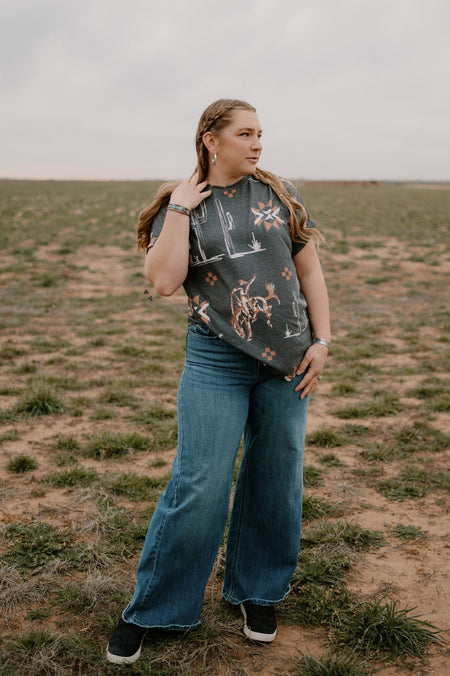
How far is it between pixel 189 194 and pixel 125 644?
6.07ft

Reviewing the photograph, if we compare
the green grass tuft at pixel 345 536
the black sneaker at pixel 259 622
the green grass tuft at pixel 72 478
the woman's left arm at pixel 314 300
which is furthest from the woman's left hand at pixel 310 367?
the green grass tuft at pixel 72 478

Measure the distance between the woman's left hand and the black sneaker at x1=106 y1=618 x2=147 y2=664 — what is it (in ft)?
3.97

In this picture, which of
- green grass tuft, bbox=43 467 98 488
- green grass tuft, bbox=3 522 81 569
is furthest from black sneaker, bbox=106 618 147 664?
green grass tuft, bbox=43 467 98 488

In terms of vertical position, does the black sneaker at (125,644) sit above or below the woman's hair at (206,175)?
below

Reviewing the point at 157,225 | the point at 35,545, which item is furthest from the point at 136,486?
the point at 157,225

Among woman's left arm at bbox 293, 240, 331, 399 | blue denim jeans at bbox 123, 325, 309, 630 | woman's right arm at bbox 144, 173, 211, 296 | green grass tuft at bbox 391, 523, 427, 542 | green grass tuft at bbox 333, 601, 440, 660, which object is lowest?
green grass tuft at bbox 391, 523, 427, 542

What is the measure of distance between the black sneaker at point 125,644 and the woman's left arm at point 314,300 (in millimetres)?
1209

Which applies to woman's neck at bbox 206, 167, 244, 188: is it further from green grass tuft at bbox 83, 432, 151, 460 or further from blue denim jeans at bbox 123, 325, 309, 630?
green grass tuft at bbox 83, 432, 151, 460

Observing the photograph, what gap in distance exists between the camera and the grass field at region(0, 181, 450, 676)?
8.39 ft

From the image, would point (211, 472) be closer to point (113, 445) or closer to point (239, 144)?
point (239, 144)

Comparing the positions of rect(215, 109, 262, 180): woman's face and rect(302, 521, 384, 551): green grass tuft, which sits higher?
rect(215, 109, 262, 180): woman's face

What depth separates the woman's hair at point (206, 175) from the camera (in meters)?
2.22

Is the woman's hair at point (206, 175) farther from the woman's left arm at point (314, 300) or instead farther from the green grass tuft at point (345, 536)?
the green grass tuft at point (345, 536)

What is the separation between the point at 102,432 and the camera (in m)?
4.88
